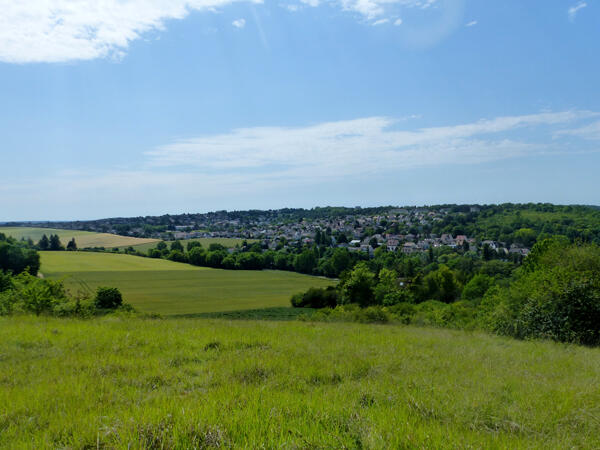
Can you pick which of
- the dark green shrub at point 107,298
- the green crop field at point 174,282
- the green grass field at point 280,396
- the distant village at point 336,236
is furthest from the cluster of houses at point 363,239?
the green grass field at point 280,396

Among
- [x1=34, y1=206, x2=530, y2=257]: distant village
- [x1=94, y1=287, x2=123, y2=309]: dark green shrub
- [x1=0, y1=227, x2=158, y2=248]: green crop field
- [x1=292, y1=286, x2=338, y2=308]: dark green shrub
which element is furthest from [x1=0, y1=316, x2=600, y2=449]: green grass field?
[x1=34, y1=206, x2=530, y2=257]: distant village

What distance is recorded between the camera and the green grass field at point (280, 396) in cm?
301

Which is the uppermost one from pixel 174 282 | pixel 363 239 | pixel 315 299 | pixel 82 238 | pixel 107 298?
pixel 82 238

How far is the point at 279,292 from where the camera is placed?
6981cm

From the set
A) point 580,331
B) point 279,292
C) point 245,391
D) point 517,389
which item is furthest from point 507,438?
point 279,292

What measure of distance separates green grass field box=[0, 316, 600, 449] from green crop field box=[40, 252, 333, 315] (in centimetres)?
4530

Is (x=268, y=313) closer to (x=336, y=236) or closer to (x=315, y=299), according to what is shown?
(x=315, y=299)

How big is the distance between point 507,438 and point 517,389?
2.13 metres

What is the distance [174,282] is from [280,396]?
231 ft

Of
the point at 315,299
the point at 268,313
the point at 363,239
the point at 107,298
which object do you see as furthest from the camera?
the point at 363,239

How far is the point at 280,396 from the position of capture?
403 cm

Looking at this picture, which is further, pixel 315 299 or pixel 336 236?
pixel 336 236

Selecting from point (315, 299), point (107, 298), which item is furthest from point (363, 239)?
point (107, 298)

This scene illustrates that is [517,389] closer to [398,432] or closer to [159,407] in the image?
[398,432]
